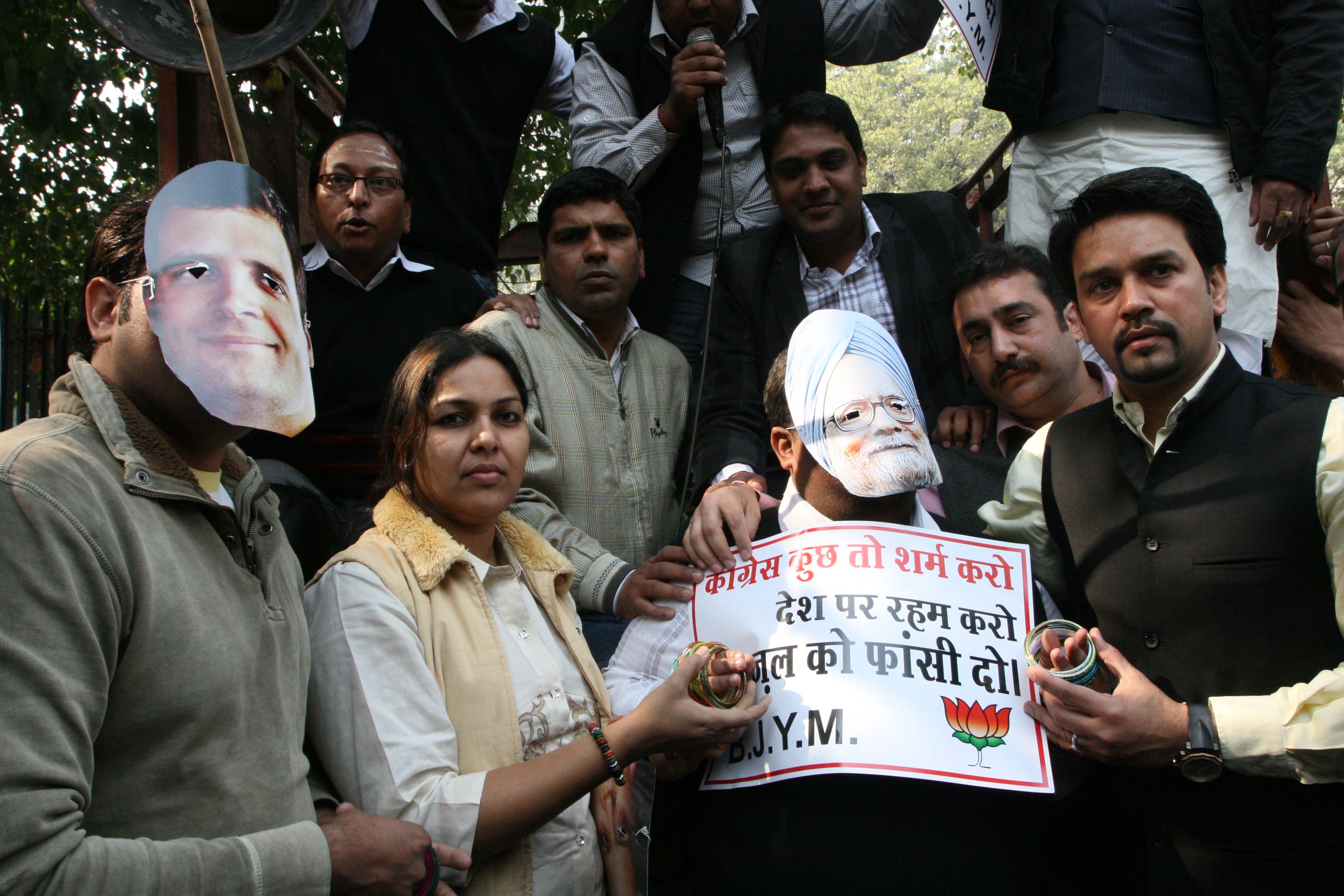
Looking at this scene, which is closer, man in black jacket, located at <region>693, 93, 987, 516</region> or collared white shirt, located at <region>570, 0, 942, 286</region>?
man in black jacket, located at <region>693, 93, 987, 516</region>

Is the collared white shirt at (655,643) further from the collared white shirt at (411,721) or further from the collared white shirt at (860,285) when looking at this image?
the collared white shirt at (860,285)

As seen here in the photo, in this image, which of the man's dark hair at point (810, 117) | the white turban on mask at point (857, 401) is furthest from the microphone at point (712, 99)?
the white turban on mask at point (857, 401)

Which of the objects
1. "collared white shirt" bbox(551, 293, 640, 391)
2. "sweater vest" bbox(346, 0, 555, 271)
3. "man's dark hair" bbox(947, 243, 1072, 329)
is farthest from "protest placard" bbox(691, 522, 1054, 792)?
"sweater vest" bbox(346, 0, 555, 271)

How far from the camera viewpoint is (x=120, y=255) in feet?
6.96

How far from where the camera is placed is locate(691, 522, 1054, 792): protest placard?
8.02 ft

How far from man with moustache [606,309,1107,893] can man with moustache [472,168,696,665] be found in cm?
60

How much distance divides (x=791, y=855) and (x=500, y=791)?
721 millimetres

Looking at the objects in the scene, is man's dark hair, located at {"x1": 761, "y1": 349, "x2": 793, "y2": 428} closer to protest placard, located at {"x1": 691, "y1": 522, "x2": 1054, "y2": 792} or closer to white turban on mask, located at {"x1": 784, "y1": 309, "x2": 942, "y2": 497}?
white turban on mask, located at {"x1": 784, "y1": 309, "x2": 942, "y2": 497}

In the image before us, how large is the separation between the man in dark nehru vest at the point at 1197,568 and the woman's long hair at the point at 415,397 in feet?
5.30

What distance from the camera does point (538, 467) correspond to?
372cm

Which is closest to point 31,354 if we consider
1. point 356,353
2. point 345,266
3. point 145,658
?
point 345,266

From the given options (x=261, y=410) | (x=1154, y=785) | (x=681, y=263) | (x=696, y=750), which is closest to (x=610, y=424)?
(x=681, y=263)

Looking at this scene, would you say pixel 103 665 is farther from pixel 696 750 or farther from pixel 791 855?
pixel 791 855

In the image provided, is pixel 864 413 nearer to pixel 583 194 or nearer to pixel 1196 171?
pixel 583 194
